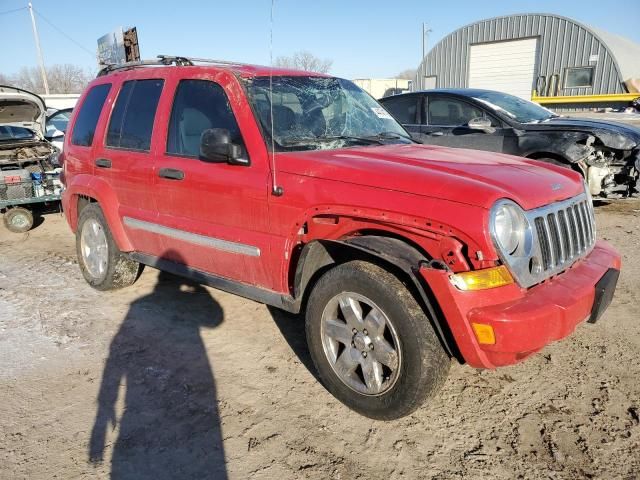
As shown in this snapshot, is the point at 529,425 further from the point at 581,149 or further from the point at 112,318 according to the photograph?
the point at 581,149

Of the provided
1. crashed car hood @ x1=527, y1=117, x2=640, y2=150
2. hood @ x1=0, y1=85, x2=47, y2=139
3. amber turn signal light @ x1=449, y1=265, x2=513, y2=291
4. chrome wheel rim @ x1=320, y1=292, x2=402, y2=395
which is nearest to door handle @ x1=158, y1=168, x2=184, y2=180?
chrome wheel rim @ x1=320, y1=292, x2=402, y2=395

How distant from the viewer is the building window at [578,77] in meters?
26.6

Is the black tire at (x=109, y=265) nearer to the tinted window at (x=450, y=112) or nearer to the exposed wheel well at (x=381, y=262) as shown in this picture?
the exposed wheel well at (x=381, y=262)

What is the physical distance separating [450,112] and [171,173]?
509cm

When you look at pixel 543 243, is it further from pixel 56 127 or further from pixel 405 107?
pixel 56 127

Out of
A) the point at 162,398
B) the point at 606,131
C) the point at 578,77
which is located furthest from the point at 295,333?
the point at 578,77

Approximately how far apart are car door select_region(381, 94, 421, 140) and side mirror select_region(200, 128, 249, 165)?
5.01m

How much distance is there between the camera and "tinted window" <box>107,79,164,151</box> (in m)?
4.12

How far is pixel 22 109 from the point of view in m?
8.41

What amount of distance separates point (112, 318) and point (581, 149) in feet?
19.4

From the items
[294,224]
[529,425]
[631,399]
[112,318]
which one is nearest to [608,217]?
[631,399]

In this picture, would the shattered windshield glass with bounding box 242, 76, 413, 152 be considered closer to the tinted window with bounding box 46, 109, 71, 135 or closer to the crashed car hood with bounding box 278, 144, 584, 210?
the crashed car hood with bounding box 278, 144, 584, 210

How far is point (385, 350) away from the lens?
2793 millimetres

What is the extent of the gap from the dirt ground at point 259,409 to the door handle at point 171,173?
123 cm
